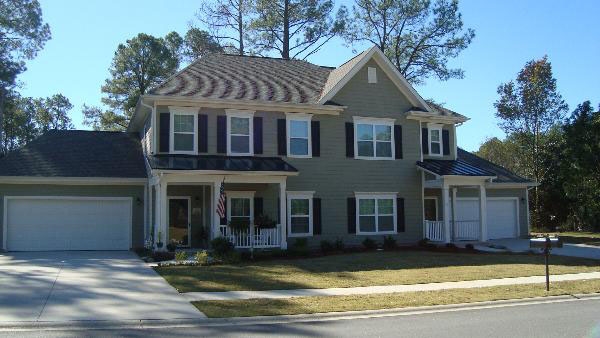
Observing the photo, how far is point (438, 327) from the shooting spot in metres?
9.09

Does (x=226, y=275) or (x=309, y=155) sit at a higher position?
(x=309, y=155)

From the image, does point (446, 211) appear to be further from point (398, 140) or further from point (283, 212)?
point (283, 212)

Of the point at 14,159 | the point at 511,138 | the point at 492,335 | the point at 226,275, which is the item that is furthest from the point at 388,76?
the point at 511,138

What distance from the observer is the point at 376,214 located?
24062 mm

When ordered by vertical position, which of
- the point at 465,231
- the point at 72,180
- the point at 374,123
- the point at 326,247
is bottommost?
the point at 326,247

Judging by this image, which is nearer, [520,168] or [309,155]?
[309,155]

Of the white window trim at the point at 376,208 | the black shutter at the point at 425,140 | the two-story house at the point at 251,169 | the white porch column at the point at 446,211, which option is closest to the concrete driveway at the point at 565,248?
the two-story house at the point at 251,169

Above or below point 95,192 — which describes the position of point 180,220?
below

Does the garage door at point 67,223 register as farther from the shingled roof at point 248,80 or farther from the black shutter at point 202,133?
the shingled roof at point 248,80

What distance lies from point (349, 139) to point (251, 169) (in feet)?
17.3

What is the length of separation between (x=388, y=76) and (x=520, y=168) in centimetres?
2433

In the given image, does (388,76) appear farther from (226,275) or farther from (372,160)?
(226,275)

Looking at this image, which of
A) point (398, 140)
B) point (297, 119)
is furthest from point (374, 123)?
point (297, 119)

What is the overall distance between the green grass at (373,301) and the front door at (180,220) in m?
11.7
